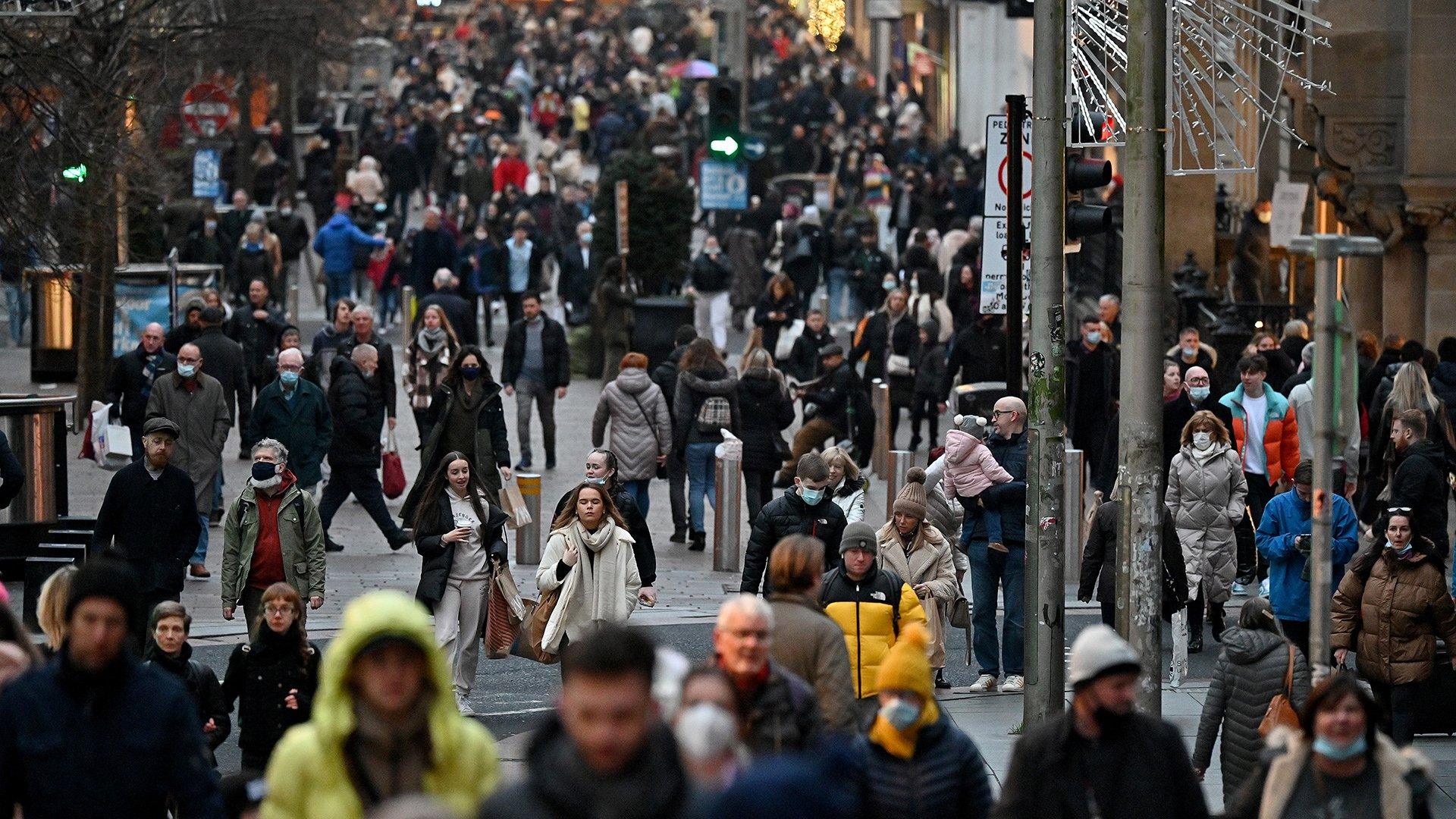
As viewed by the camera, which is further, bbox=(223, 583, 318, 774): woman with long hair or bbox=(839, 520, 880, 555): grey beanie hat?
bbox=(839, 520, 880, 555): grey beanie hat

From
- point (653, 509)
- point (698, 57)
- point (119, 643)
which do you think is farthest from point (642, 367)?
point (698, 57)

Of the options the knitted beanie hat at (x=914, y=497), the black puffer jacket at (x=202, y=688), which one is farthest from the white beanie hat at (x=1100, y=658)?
the knitted beanie hat at (x=914, y=497)

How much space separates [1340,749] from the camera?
22.6 feet

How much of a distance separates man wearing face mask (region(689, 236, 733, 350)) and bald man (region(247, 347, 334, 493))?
11.9m

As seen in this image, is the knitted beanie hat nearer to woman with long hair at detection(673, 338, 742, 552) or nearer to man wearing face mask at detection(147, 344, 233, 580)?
woman with long hair at detection(673, 338, 742, 552)

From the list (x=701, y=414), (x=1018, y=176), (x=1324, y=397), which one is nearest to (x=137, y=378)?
(x=701, y=414)

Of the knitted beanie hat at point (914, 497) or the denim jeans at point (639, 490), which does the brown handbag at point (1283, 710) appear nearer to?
the knitted beanie hat at point (914, 497)

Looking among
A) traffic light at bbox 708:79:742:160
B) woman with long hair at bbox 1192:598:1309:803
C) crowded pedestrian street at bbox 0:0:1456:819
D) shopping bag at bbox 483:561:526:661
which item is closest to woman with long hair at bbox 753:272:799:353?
crowded pedestrian street at bbox 0:0:1456:819

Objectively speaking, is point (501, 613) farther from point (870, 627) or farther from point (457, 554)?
point (870, 627)

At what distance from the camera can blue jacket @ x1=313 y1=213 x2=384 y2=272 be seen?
30125mm

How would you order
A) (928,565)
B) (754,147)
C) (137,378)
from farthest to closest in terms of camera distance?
(754,147) < (137,378) < (928,565)

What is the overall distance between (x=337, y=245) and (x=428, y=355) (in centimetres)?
1061

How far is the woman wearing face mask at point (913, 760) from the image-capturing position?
22.4 feet

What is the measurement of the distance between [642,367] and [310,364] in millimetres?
2862
